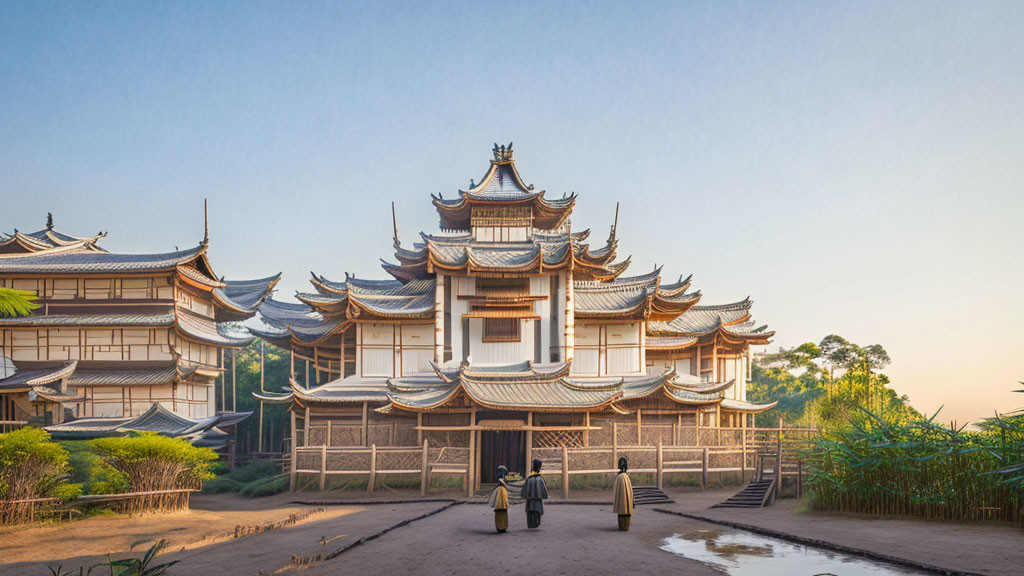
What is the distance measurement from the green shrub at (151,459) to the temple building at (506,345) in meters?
4.76

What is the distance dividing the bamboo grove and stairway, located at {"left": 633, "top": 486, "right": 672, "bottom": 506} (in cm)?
538

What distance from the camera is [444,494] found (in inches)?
904

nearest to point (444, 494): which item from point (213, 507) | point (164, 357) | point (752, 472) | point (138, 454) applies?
point (213, 507)

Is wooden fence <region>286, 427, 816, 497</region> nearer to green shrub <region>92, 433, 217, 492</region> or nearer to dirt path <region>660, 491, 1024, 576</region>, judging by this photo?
green shrub <region>92, 433, 217, 492</region>

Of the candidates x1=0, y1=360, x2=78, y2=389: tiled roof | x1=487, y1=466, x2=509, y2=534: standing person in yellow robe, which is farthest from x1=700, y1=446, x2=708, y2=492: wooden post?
x1=0, y1=360, x2=78, y2=389: tiled roof

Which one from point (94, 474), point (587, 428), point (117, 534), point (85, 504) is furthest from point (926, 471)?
point (94, 474)

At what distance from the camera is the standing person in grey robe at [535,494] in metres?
14.5

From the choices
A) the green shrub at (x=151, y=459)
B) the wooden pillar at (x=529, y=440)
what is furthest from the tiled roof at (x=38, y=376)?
the wooden pillar at (x=529, y=440)

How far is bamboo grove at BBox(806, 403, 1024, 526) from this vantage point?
13742mm

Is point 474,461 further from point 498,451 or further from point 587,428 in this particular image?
point 587,428

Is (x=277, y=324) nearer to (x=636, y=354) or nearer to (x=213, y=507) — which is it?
(x=213, y=507)

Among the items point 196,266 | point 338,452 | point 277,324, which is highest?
point 196,266

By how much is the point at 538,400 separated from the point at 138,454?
1089cm

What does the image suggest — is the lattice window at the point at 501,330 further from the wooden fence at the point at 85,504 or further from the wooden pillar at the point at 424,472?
the wooden fence at the point at 85,504
